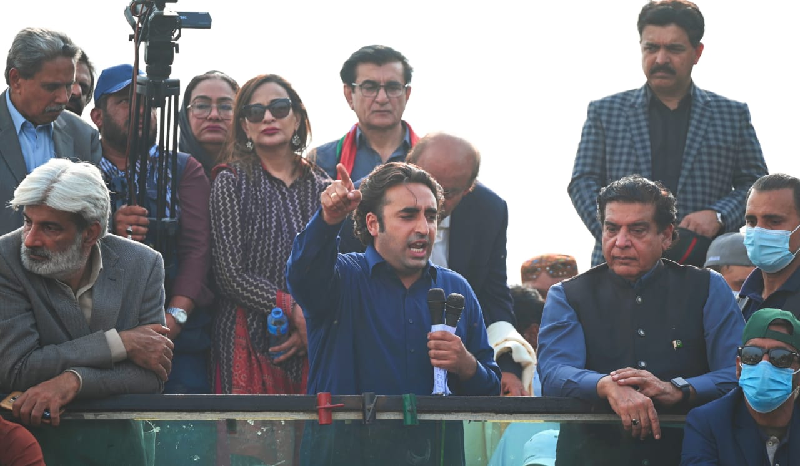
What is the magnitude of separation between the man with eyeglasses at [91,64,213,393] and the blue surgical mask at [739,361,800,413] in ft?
9.25

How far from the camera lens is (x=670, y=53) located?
8219 millimetres

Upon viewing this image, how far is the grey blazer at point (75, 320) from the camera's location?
5699mm

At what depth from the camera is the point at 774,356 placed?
5992 millimetres

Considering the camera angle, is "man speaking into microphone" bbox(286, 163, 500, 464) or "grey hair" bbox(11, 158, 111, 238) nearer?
"grey hair" bbox(11, 158, 111, 238)

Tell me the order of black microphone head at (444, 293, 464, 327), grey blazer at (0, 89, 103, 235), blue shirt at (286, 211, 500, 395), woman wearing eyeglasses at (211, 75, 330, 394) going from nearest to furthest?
black microphone head at (444, 293, 464, 327)
blue shirt at (286, 211, 500, 395)
grey blazer at (0, 89, 103, 235)
woman wearing eyeglasses at (211, 75, 330, 394)

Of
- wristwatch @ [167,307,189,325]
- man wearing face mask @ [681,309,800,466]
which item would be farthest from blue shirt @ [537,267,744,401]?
wristwatch @ [167,307,189,325]

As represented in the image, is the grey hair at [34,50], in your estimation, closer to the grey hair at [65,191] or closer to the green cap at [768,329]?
the grey hair at [65,191]

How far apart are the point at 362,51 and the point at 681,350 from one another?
2.87 metres

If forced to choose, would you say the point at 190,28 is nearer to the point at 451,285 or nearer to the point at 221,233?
the point at 221,233

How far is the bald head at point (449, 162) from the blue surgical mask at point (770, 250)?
155 centimetres

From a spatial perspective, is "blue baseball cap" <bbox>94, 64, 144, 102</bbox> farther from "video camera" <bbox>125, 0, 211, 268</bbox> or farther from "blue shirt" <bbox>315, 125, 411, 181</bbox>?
"blue shirt" <bbox>315, 125, 411, 181</bbox>

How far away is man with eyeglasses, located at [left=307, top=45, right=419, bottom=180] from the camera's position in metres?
8.12

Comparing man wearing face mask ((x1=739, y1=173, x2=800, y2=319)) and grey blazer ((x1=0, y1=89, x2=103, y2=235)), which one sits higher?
grey blazer ((x1=0, y1=89, x2=103, y2=235))

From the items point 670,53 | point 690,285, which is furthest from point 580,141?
point 690,285
